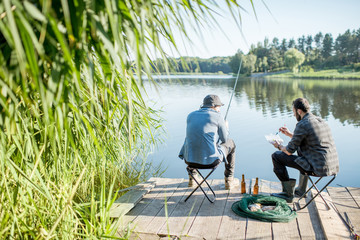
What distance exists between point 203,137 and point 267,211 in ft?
3.56

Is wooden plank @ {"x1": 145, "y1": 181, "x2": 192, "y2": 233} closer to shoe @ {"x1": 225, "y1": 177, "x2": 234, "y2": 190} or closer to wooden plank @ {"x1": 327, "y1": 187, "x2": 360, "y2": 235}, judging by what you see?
shoe @ {"x1": 225, "y1": 177, "x2": 234, "y2": 190}

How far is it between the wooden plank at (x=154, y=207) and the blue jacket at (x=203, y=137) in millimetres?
586

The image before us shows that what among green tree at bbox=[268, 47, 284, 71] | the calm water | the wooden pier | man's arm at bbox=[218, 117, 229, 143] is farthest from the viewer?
green tree at bbox=[268, 47, 284, 71]

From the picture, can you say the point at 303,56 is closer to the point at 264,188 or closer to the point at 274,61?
the point at 274,61

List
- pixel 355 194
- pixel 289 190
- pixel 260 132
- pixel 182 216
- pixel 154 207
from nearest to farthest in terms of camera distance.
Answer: pixel 182 216 < pixel 154 207 < pixel 289 190 < pixel 355 194 < pixel 260 132

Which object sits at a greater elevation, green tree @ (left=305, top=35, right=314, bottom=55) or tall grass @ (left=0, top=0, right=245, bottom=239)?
green tree @ (left=305, top=35, right=314, bottom=55)

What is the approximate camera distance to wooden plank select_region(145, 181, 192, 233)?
9.39 ft

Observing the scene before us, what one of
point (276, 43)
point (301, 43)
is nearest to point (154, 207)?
point (276, 43)

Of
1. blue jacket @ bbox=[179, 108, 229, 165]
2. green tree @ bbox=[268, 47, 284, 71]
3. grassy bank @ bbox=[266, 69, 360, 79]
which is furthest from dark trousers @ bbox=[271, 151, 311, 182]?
green tree @ bbox=[268, 47, 284, 71]

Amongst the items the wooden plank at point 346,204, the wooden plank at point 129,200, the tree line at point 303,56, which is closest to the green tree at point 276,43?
the tree line at point 303,56

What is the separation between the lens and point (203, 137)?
11.2 feet

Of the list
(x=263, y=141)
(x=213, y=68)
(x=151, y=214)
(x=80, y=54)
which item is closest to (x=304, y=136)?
(x=151, y=214)

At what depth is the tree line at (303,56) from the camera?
2504 inches

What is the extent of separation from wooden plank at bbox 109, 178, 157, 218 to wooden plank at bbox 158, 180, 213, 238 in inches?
19.5
